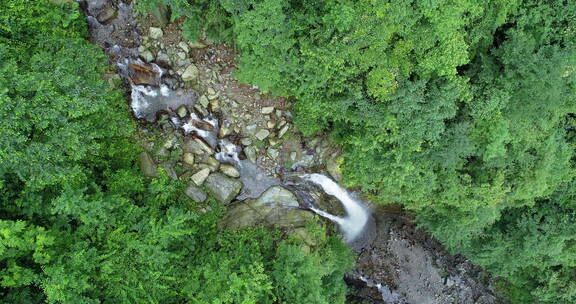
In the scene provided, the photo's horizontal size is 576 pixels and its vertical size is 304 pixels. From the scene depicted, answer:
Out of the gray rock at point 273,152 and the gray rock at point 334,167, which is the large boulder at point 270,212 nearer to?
the gray rock at point 273,152

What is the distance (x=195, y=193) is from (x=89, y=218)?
5.42 m

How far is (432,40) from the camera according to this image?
1263 cm

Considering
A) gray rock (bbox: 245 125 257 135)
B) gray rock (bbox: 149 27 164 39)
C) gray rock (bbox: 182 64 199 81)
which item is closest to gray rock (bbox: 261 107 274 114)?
gray rock (bbox: 245 125 257 135)

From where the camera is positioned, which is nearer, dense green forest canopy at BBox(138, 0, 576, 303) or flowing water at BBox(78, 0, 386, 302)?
dense green forest canopy at BBox(138, 0, 576, 303)

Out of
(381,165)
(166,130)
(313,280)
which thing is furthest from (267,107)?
(313,280)

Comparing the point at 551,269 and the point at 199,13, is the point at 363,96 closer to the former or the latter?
the point at 199,13

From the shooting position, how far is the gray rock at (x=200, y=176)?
707 inches

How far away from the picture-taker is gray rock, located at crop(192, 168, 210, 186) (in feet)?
58.9

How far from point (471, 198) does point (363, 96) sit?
5.79m

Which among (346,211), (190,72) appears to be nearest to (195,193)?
(190,72)

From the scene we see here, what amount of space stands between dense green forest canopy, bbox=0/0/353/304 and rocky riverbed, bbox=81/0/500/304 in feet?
3.48

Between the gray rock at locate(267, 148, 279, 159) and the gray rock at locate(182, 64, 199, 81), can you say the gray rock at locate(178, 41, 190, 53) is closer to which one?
the gray rock at locate(182, 64, 199, 81)

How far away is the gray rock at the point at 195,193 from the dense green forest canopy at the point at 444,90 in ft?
19.7

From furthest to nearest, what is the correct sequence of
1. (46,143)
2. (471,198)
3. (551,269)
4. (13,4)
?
1. (551,269)
2. (471,198)
3. (13,4)
4. (46,143)
